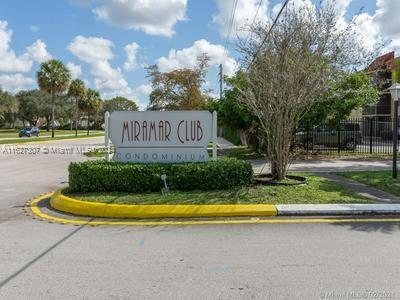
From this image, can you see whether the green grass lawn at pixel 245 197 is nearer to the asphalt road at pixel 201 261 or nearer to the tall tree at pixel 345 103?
the asphalt road at pixel 201 261

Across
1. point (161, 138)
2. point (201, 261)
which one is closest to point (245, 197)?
point (161, 138)

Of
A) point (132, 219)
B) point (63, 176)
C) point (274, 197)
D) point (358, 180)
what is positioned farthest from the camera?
point (63, 176)

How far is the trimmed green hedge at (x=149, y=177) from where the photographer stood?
8.77 meters

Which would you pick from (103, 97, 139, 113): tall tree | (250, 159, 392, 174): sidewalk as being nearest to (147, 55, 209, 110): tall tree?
(250, 159, 392, 174): sidewalk

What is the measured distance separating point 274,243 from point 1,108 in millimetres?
64253

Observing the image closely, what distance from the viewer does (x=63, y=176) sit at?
1377cm

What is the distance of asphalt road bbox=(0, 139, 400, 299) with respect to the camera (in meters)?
4.15

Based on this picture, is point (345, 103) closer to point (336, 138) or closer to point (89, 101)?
point (336, 138)

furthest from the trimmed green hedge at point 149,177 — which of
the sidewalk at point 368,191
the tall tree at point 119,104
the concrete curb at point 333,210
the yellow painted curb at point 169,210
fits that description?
the tall tree at point 119,104

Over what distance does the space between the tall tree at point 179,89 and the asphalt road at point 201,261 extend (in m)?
36.3

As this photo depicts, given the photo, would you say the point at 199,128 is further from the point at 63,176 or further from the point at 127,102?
the point at 127,102

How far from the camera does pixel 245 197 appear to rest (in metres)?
8.23

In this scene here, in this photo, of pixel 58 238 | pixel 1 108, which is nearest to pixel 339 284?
pixel 58 238

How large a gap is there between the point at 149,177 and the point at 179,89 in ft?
118
